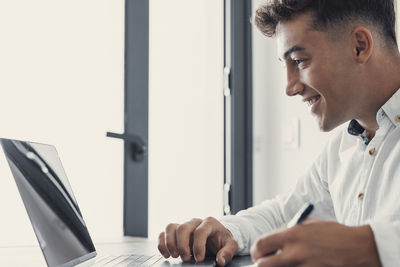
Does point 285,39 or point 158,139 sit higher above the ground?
point 285,39

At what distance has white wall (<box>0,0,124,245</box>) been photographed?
4.51 ft

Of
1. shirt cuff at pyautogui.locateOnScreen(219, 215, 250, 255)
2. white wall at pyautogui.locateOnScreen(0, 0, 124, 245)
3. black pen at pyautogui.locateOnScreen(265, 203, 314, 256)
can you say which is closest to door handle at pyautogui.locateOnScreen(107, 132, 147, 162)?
white wall at pyautogui.locateOnScreen(0, 0, 124, 245)

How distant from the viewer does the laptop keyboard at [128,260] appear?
0.81 meters

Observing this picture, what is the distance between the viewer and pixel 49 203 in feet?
2.53

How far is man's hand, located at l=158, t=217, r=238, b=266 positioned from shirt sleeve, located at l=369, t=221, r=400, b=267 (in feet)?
1.01

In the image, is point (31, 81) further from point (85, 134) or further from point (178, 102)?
point (178, 102)

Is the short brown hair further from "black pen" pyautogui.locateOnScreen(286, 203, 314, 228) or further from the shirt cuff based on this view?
"black pen" pyautogui.locateOnScreen(286, 203, 314, 228)

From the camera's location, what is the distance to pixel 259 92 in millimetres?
2318

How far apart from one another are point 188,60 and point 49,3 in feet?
2.41

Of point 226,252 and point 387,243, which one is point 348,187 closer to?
point 226,252

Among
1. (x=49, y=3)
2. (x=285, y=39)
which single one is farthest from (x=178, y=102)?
(x=285, y=39)

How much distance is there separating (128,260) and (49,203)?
0.18m

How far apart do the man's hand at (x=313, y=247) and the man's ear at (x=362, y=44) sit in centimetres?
56

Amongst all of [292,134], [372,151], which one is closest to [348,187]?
[372,151]
